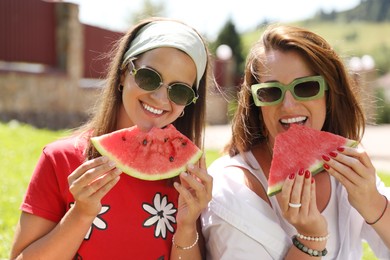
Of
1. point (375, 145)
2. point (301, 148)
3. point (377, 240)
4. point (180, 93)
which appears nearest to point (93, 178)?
point (180, 93)

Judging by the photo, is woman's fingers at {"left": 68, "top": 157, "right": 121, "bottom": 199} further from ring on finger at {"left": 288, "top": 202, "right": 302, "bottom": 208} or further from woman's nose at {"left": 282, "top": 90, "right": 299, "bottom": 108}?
woman's nose at {"left": 282, "top": 90, "right": 299, "bottom": 108}

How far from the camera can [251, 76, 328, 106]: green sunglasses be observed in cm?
298

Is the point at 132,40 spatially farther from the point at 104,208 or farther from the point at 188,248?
the point at 188,248

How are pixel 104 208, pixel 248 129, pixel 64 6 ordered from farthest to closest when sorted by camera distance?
pixel 64 6 < pixel 248 129 < pixel 104 208

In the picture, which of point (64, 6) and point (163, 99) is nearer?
point (163, 99)

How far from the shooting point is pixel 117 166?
2.63 metres

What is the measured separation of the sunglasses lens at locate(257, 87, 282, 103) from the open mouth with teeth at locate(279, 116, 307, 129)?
142 mm

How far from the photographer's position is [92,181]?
2.39m

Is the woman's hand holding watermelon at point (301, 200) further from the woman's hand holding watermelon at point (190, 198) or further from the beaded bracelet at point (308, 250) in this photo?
the woman's hand holding watermelon at point (190, 198)

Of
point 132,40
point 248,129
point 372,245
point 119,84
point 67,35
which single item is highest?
point 132,40

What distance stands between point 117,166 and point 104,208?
12.1 inches

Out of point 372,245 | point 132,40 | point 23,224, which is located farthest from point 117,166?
point 372,245

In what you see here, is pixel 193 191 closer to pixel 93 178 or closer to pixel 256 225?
pixel 256 225

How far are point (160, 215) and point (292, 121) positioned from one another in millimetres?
895
